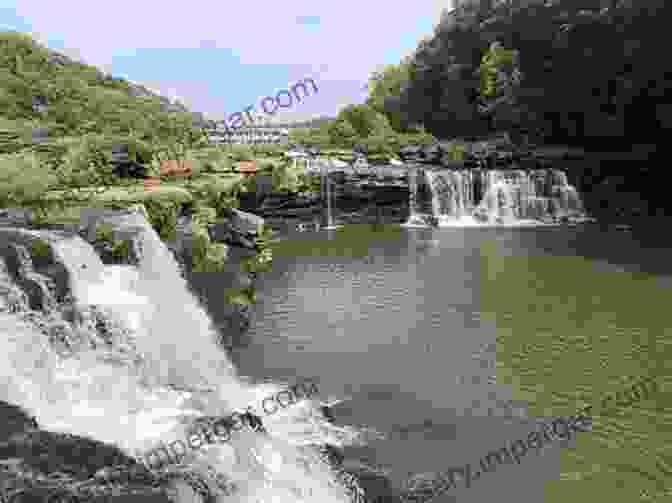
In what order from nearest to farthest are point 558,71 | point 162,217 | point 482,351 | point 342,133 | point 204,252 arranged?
point 482,351
point 162,217
point 204,252
point 558,71
point 342,133

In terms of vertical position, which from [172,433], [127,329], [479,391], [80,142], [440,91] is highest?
[440,91]

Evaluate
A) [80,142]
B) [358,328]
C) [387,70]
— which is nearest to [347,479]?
[358,328]

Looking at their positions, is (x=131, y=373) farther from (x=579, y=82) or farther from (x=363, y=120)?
(x=363, y=120)

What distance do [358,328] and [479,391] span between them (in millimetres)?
4105

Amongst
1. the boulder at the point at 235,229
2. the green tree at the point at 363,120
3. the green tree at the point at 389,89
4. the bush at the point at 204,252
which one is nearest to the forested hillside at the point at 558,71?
the green tree at the point at 389,89

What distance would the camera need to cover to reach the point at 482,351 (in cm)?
1427

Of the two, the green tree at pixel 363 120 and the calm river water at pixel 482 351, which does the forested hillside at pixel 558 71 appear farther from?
the calm river water at pixel 482 351

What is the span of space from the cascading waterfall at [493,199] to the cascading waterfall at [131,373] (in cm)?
2111

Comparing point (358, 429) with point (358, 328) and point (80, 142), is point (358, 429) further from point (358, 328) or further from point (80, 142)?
point (80, 142)

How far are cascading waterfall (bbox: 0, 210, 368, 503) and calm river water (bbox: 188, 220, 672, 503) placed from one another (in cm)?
106

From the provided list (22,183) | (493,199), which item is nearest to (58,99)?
(22,183)

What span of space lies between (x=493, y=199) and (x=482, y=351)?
1985 centimetres

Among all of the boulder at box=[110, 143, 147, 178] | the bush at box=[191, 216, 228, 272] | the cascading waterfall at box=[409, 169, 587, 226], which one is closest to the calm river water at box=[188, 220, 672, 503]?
the bush at box=[191, 216, 228, 272]

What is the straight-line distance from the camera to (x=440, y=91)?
5122cm
